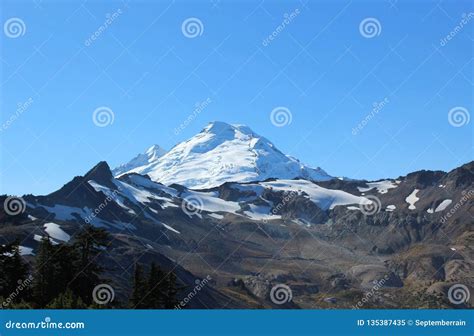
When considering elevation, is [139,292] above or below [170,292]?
below

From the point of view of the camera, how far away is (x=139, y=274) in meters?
87.1

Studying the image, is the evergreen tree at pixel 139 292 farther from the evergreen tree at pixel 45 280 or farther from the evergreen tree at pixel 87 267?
the evergreen tree at pixel 45 280

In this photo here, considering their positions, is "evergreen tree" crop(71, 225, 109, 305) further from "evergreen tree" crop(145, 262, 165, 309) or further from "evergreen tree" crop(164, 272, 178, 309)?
"evergreen tree" crop(164, 272, 178, 309)

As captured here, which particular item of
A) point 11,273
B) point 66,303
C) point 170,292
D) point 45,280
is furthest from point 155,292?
point 66,303

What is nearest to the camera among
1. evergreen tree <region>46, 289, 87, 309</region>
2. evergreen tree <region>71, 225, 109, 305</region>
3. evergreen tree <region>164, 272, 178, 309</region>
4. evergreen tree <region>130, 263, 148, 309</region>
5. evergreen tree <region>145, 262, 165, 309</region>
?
evergreen tree <region>46, 289, 87, 309</region>

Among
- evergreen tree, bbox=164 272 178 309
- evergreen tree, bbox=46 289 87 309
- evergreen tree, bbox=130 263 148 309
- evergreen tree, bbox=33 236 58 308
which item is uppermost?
evergreen tree, bbox=164 272 178 309

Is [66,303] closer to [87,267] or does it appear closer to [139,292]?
[87,267]

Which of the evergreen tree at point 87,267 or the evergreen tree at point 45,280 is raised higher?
the evergreen tree at point 87,267

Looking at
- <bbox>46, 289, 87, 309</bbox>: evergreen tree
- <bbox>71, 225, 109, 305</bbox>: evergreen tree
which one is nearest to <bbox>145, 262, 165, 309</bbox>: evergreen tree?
<bbox>71, 225, 109, 305</bbox>: evergreen tree

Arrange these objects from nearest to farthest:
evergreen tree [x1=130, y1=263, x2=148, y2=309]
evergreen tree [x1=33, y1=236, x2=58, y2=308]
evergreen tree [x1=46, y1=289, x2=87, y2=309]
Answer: evergreen tree [x1=46, y1=289, x2=87, y2=309] → evergreen tree [x1=33, y1=236, x2=58, y2=308] → evergreen tree [x1=130, y1=263, x2=148, y2=309]

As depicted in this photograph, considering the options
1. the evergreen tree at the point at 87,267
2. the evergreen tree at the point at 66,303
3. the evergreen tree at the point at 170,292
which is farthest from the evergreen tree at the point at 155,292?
the evergreen tree at the point at 66,303

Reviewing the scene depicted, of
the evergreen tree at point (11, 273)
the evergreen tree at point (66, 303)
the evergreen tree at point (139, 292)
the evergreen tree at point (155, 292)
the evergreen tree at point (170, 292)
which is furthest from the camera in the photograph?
the evergreen tree at point (170, 292)
